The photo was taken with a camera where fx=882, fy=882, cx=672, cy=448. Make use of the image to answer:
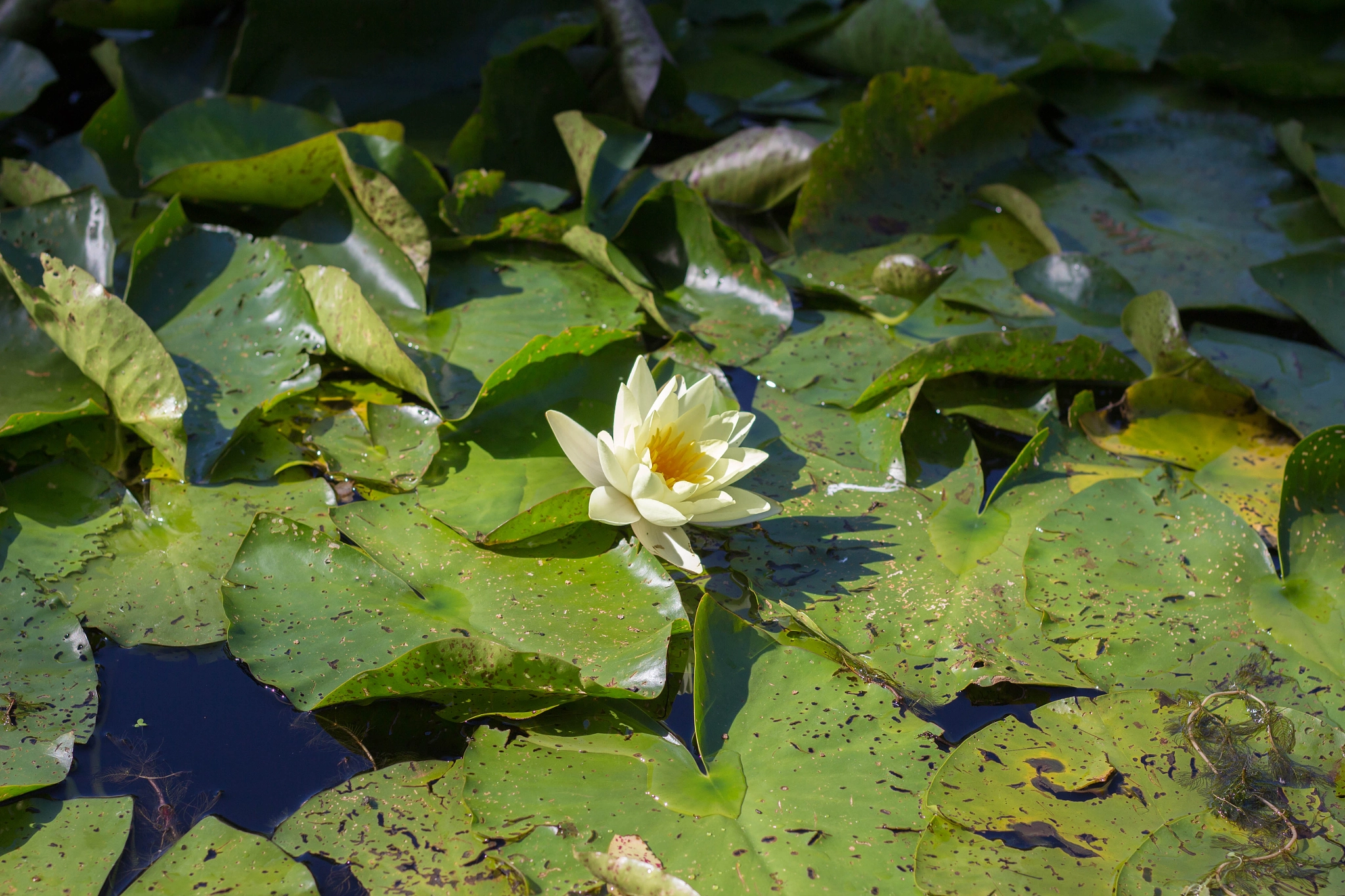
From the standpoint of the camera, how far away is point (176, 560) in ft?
5.40

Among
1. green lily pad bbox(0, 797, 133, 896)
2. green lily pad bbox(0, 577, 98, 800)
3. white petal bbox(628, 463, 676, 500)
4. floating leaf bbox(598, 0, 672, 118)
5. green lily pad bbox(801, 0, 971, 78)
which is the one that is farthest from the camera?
green lily pad bbox(801, 0, 971, 78)

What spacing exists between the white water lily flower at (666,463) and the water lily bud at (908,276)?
0.80 m

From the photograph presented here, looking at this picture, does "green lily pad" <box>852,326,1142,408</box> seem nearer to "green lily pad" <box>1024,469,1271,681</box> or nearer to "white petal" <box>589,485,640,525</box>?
"green lily pad" <box>1024,469,1271,681</box>

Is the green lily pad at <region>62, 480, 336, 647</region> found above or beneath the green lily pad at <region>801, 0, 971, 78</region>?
beneath

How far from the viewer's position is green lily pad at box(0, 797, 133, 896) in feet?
3.93

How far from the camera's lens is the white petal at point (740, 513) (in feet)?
5.36

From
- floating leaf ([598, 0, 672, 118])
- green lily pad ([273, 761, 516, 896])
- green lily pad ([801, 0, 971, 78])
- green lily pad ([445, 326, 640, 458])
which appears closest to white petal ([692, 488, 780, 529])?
green lily pad ([445, 326, 640, 458])

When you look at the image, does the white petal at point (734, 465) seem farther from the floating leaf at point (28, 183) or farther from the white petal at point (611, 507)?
the floating leaf at point (28, 183)

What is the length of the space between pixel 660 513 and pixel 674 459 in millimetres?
171

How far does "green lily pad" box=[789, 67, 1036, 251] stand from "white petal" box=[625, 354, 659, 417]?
3.50ft

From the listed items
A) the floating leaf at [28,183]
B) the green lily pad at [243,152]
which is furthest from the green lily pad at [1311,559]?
the floating leaf at [28,183]

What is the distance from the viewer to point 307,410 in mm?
1960

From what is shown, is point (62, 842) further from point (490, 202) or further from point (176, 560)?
point (490, 202)

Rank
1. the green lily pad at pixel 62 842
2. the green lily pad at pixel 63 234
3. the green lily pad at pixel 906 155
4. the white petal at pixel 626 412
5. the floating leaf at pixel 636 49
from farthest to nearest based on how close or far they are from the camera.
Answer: the floating leaf at pixel 636 49 → the green lily pad at pixel 906 155 → the green lily pad at pixel 63 234 → the white petal at pixel 626 412 → the green lily pad at pixel 62 842
